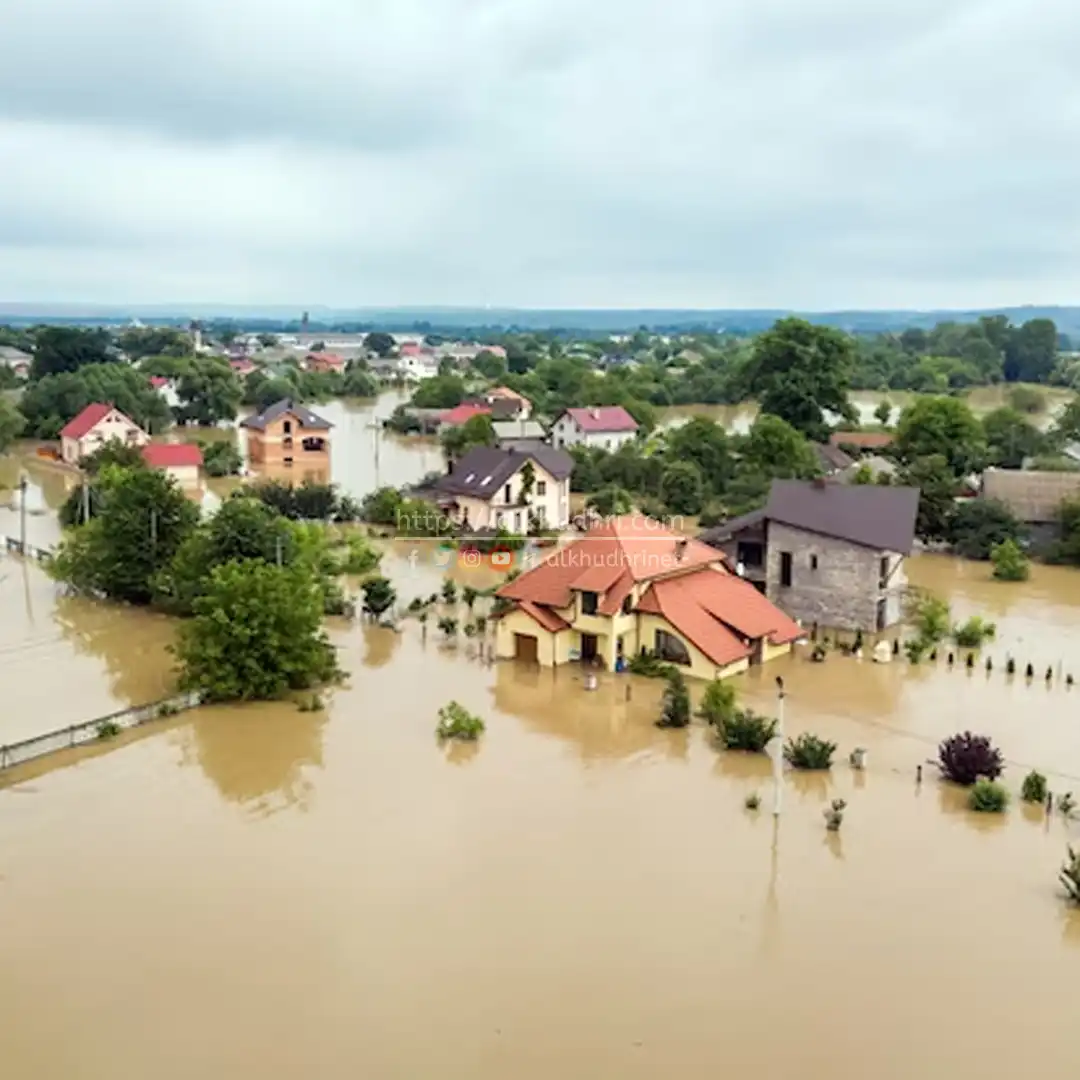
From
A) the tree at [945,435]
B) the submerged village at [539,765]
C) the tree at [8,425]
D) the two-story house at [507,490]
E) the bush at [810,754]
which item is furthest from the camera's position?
the tree at [8,425]

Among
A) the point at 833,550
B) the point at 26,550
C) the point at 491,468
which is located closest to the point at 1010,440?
the point at 491,468

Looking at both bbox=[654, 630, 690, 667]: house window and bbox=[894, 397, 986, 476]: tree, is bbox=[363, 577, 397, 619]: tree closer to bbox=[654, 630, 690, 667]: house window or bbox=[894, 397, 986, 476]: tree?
bbox=[654, 630, 690, 667]: house window

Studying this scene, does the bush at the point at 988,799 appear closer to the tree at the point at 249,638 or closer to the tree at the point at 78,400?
the tree at the point at 249,638

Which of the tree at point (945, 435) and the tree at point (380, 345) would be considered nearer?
the tree at point (945, 435)

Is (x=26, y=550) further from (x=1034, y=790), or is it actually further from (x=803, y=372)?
(x=803, y=372)

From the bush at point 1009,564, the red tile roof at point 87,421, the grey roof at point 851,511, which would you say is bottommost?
the bush at point 1009,564

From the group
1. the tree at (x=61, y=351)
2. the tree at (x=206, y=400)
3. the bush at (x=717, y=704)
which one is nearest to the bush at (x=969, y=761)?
the bush at (x=717, y=704)

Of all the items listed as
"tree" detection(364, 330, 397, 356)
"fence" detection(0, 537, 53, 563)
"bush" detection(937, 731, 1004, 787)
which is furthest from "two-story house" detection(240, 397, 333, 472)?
"tree" detection(364, 330, 397, 356)
